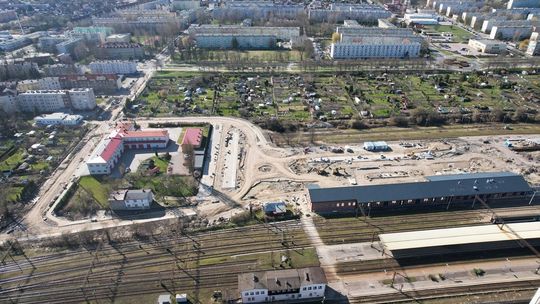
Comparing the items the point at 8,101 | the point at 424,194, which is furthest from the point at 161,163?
the point at 8,101

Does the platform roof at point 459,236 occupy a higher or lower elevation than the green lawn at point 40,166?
higher

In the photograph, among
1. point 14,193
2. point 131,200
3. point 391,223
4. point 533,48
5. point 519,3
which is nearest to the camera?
point 391,223

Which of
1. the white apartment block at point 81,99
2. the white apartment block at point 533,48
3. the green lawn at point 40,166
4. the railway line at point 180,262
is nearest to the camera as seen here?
the railway line at point 180,262

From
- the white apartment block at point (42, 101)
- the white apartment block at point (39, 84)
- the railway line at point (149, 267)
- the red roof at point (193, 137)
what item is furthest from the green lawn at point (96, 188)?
the white apartment block at point (39, 84)

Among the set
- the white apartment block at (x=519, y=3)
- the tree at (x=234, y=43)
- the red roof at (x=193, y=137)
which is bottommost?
the red roof at (x=193, y=137)

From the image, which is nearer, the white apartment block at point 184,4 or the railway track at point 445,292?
the railway track at point 445,292

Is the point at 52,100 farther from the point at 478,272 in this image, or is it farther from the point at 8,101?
the point at 478,272

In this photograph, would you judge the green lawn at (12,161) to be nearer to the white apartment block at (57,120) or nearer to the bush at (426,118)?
the white apartment block at (57,120)
